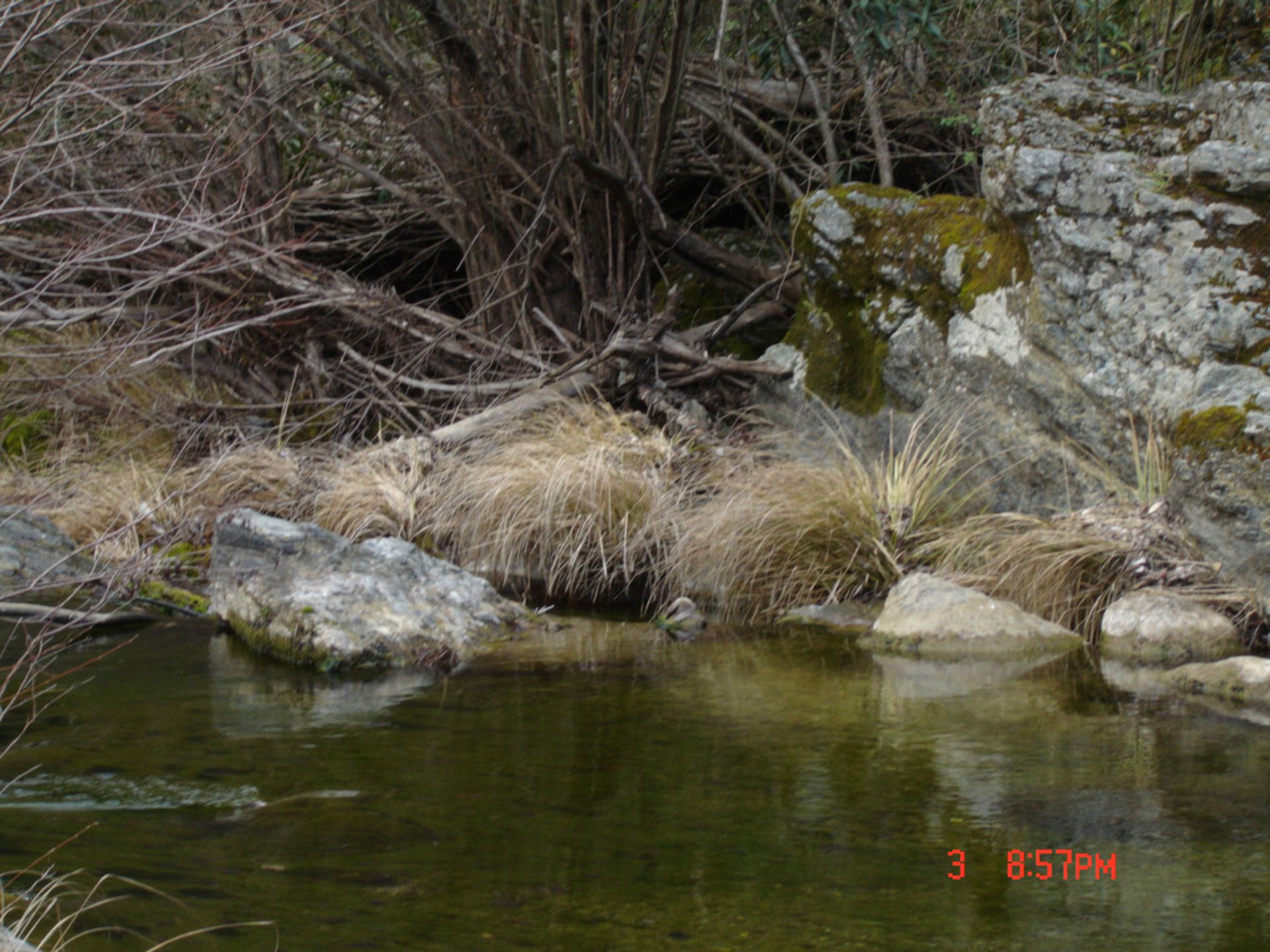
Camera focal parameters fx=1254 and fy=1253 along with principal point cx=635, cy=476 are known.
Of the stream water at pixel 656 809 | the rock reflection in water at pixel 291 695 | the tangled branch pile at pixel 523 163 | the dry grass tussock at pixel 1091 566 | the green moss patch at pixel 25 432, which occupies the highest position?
the tangled branch pile at pixel 523 163

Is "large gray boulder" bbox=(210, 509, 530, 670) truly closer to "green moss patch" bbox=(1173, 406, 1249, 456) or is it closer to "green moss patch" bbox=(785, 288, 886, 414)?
"green moss patch" bbox=(785, 288, 886, 414)

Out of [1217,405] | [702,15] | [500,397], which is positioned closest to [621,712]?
[1217,405]

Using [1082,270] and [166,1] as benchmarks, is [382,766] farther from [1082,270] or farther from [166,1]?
[166,1]

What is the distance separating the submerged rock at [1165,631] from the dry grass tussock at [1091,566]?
102mm

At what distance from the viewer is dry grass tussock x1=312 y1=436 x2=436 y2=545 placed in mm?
6754

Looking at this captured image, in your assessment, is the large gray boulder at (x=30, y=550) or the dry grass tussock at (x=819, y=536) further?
the large gray boulder at (x=30, y=550)

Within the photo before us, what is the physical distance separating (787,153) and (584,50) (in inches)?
84.6

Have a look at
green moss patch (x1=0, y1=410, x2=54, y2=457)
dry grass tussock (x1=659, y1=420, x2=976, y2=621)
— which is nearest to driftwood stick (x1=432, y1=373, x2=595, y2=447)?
dry grass tussock (x1=659, y1=420, x2=976, y2=621)

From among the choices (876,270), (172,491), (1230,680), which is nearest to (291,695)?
(1230,680)

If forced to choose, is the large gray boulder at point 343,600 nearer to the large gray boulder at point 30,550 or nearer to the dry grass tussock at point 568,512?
the dry grass tussock at point 568,512

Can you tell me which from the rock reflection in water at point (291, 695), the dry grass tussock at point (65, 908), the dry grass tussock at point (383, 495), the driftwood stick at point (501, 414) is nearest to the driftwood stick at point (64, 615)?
the rock reflection in water at point (291, 695)

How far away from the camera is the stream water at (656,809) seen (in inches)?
95.0

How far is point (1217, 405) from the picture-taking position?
4.82m

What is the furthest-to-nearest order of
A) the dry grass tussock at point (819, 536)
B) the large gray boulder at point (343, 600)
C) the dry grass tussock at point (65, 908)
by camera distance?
the dry grass tussock at point (819, 536), the large gray boulder at point (343, 600), the dry grass tussock at point (65, 908)
